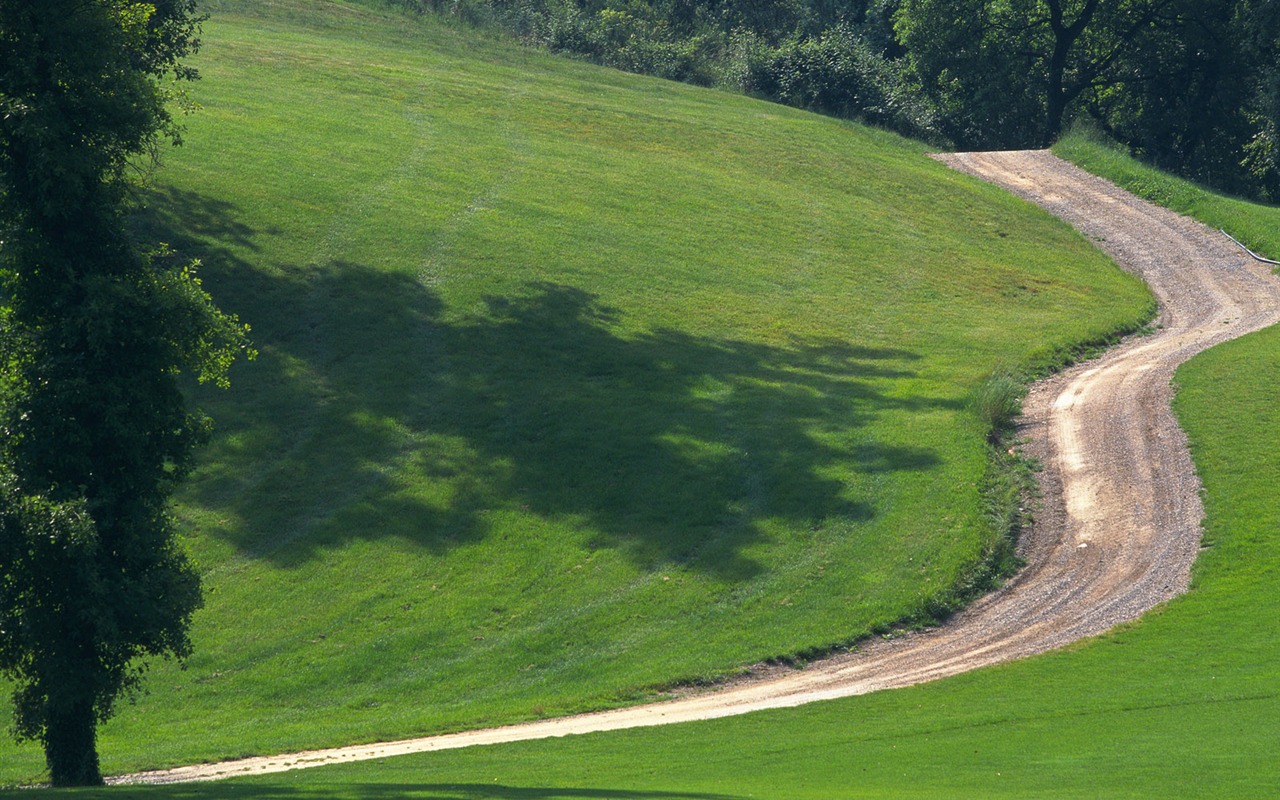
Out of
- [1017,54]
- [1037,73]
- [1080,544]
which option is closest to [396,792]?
[1080,544]

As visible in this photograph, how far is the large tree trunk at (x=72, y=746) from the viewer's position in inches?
642

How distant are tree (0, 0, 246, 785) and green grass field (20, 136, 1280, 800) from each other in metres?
2.65

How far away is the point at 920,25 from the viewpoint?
6762 cm

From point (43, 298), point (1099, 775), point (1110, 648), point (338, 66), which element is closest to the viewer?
point (1099, 775)

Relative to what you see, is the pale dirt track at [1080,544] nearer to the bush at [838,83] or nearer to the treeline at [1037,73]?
the bush at [838,83]

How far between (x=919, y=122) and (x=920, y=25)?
5.33 metres

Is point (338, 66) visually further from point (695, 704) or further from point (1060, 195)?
point (695, 704)

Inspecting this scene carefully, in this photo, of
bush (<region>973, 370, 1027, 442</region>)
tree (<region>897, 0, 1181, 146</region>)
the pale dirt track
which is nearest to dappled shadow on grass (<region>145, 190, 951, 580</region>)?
bush (<region>973, 370, 1027, 442</region>)

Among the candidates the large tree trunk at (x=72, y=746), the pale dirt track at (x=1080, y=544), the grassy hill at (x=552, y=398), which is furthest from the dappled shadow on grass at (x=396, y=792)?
the grassy hill at (x=552, y=398)

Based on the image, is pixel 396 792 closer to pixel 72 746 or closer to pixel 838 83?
pixel 72 746

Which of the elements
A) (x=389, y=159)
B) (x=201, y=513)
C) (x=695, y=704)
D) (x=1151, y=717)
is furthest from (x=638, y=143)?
(x=1151, y=717)

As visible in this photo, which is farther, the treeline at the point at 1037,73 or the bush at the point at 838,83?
the bush at the point at 838,83

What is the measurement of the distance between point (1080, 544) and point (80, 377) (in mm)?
19441

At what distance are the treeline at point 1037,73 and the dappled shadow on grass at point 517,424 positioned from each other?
37.1 meters
